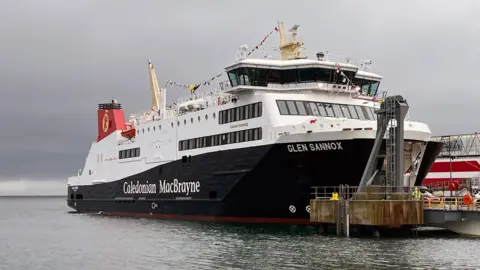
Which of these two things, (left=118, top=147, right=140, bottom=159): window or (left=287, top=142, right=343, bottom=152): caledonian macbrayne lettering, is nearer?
(left=287, top=142, right=343, bottom=152): caledonian macbrayne lettering

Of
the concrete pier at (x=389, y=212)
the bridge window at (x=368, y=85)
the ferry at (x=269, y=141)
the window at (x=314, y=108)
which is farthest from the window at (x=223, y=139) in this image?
the bridge window at (x=368, y=85)

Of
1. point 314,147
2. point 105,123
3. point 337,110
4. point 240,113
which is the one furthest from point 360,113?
point 105,123

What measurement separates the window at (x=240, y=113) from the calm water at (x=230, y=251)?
6053 millimetres

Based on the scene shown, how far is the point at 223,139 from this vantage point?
36.7 m

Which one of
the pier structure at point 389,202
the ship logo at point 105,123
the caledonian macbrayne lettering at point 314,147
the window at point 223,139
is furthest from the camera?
the ship logo at point 105,123

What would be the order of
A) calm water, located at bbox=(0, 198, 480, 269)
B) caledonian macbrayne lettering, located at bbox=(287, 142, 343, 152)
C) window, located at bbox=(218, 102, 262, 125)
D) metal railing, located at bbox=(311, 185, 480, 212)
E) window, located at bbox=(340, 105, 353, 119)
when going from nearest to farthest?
calm water, located at bbox=(0, 198, 480, 269), metal railing, located at bbox=(311, 185, 480, 212), caledonian macbrayne lettering, located at bbox=(287, 142, 343, 152), window, located at bbox=(218, 102, 262, 125), window, located at bbox=(340, 105, 353, 119)

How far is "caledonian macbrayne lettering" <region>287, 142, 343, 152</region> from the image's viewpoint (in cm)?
3075

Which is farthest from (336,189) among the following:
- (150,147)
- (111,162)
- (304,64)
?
(111,162)

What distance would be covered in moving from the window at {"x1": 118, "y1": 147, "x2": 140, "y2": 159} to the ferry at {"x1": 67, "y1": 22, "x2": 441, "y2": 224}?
1978 mm

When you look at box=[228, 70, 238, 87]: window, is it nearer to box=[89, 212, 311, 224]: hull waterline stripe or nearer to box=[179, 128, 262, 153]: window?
box=[179, 128, 262, 153]: window

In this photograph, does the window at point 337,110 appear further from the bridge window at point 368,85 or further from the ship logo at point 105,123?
the ship logo at point 105,123

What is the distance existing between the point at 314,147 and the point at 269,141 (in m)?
2.70

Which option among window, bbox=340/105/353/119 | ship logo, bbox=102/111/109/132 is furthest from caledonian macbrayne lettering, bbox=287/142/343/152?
ship logo, bbox=102/111/109/132

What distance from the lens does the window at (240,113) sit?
34422mm
